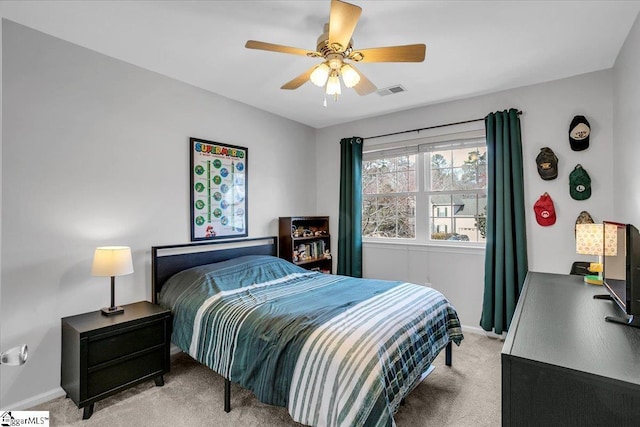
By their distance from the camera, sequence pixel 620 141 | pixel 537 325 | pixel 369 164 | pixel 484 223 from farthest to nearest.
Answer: pixel 369 164
pixel 484 223
pixel 620 141
pixel 537 325

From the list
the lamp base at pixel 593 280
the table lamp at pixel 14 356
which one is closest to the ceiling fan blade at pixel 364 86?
the lamp base at pixel 593 280

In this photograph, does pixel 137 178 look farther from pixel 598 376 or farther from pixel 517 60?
pixel 517 60

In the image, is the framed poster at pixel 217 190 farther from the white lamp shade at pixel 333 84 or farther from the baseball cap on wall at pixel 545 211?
the baseball cap on wall at pixel 545 211

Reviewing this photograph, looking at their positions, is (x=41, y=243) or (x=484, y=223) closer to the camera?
(x=41, y=243)


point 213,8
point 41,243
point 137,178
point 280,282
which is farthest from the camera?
point 280,282

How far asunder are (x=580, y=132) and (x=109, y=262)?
4083 mm

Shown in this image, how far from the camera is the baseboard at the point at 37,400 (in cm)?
220

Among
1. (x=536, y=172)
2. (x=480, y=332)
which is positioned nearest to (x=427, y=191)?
(x=536, y=172)

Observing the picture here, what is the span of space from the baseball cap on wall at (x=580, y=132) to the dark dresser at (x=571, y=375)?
7.31 feet

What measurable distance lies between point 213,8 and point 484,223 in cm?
327

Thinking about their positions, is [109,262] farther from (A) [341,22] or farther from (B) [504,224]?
(B) [504,224]

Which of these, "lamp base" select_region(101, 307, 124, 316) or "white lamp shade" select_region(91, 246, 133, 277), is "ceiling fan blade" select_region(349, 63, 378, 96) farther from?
"lamp base" select_region(101, 307, 124, 316)

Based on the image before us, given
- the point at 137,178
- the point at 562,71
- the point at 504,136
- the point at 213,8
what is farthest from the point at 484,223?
the point at 137,178

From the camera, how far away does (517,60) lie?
8.96 ft
